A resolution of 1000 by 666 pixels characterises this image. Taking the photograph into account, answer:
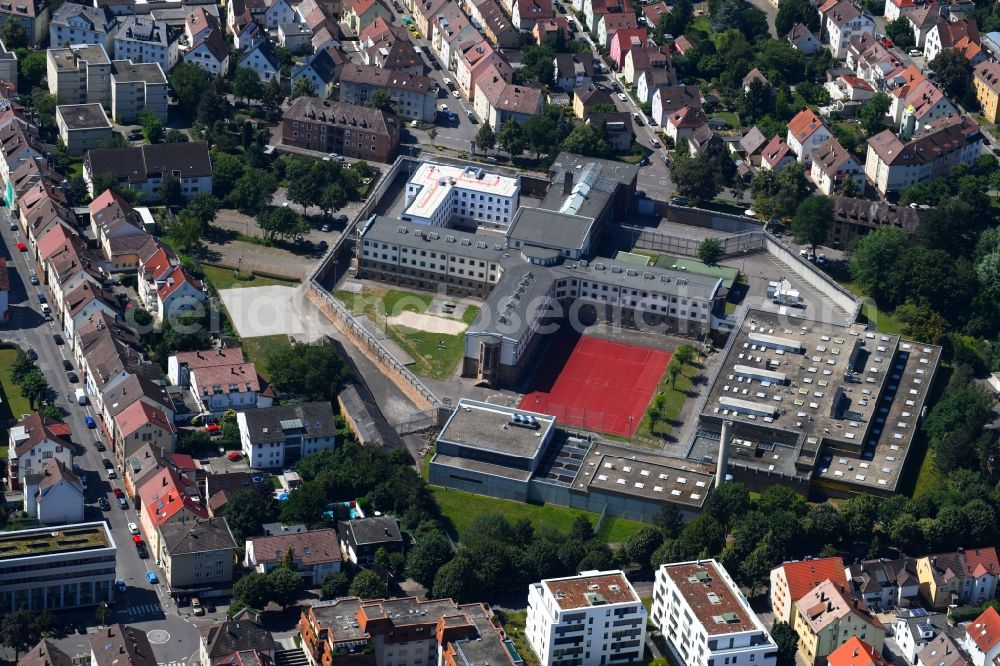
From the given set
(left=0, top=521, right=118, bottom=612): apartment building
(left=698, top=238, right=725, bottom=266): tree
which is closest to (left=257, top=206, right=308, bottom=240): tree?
(left=698, top=238, right=725, bottom=266): tree

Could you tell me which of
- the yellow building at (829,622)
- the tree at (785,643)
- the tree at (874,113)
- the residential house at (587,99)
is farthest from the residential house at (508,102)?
the tree at (785,643)

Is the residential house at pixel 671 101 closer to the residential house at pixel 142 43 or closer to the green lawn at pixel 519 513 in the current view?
the residential house at pixel 142 43

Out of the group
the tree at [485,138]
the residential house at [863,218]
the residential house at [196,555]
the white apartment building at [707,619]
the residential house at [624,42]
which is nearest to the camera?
the white apartment building at [707,619]

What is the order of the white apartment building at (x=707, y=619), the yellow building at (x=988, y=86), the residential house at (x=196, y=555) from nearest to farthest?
1. the white apartment building at (x=707, y=619)
2. the residential house at (x=196, y=555)
3. the yellow building at (x=988, y=86)

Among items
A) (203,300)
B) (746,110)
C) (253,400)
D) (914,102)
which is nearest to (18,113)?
(203,300)

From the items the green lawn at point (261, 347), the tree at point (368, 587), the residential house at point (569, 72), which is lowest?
the residential house at point (569, 72)

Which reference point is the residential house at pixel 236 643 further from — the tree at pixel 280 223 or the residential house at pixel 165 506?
the tree at pixel 280 223

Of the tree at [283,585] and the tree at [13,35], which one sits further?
the tree at [13,35]

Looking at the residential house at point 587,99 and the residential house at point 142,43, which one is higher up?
the residential house at point 142,43
